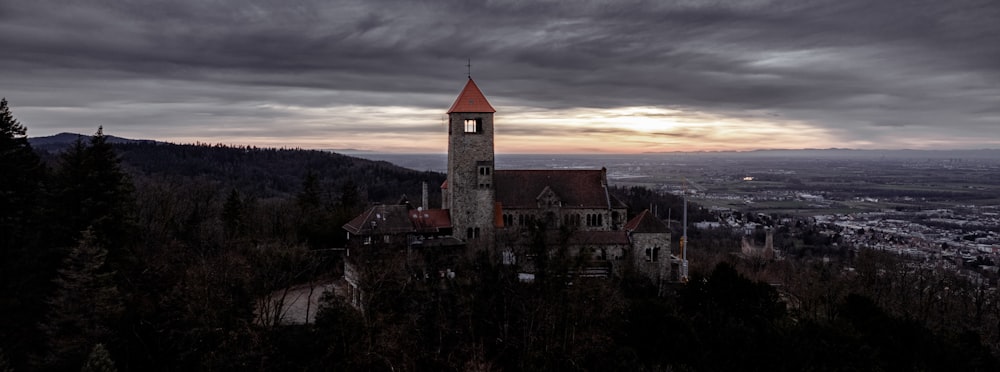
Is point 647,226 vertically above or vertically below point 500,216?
below

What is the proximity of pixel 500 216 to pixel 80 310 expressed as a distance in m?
27.0

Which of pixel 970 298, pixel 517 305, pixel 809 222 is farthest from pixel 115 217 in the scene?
pixel 809 222

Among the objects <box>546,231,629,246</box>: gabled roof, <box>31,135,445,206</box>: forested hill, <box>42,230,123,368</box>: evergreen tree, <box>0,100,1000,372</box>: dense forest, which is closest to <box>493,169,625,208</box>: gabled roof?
<box>546,231,629,246</box>: gabled roof

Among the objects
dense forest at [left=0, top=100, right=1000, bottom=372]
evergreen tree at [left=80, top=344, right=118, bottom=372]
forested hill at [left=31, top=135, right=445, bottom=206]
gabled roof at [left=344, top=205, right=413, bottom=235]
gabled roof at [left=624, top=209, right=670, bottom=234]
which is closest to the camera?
evergreen tree at [left=80, top=344, right=118, bottom=372]

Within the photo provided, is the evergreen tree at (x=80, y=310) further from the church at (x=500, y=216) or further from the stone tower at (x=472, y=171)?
the stone tower at (x=472, y=171)

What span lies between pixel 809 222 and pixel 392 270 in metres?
86.8

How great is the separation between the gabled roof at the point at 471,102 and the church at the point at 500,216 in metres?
0.07

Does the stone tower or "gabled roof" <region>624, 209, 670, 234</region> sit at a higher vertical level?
the stone tower

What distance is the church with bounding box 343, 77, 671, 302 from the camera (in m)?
44.0

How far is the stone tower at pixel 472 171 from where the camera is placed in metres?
45.6

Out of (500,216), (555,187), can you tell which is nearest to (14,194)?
(500,216)

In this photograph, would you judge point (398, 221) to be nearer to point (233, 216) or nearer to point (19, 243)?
point (233, 216)

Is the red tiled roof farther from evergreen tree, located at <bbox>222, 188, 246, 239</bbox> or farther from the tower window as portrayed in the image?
evergreen tree, located at <bbox>222, 188, 246, 239</bbox>

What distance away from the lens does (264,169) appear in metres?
149
